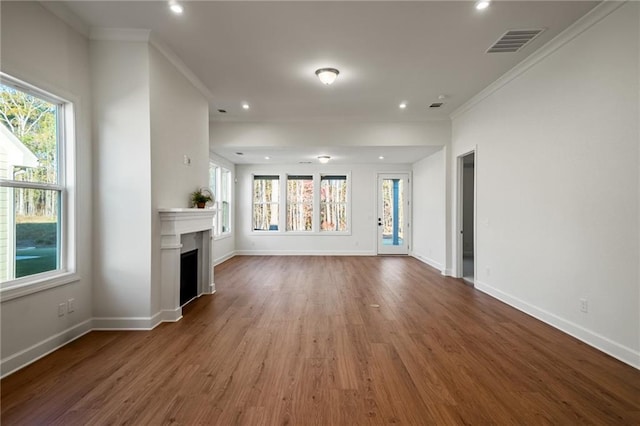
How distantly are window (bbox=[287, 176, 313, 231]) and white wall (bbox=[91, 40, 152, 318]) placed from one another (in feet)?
19.2

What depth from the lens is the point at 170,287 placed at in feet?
11.3

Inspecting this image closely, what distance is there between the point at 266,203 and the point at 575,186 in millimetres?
7131

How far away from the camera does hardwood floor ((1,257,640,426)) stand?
190 centimetres

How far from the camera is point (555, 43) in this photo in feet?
10.6

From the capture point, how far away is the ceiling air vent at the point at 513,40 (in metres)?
3.11

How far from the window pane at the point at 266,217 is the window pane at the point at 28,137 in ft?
20.0

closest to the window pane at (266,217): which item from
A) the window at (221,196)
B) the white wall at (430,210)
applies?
the window at (221,196)

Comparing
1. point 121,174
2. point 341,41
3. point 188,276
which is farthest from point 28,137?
point 341,41

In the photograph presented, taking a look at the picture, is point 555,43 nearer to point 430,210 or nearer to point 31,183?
point 430,210

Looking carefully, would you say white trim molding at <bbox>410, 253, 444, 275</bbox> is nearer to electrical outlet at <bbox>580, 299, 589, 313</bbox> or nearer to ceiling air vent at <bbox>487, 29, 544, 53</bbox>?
electrical outlet at <bbox>580, 299, 589, 313</bbox>

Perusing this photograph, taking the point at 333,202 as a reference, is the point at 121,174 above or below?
above

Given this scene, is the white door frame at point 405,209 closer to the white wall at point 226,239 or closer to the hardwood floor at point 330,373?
the white wall at point 226,239

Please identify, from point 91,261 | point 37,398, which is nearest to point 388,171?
point 91,261

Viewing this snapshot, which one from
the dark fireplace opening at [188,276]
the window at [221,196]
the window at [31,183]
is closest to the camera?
the window at [31,183]
